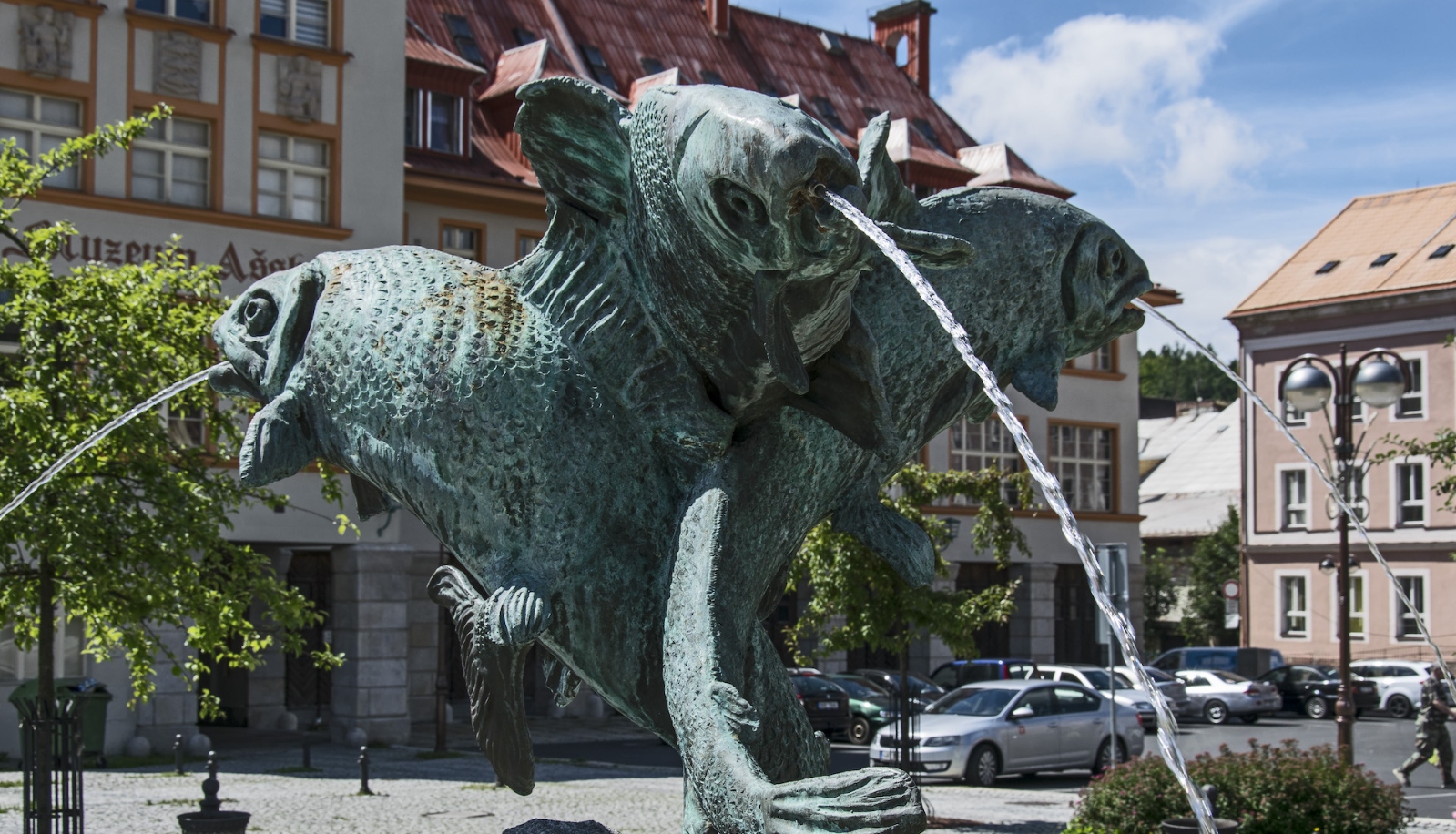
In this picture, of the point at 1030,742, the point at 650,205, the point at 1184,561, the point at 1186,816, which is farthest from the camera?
the point at 1184,561

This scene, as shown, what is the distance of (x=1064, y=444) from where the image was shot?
3991 cm

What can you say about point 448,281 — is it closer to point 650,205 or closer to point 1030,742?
point 650,205

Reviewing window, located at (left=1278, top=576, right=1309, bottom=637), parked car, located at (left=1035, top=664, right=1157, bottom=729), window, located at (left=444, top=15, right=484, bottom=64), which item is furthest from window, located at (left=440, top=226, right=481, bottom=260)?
window, located at (left=1278, top=576, right=1309, bottom=637)

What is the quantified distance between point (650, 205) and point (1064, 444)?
3701 centimetres

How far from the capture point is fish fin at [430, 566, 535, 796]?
157 inches

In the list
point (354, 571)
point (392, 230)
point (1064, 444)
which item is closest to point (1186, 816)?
point (354, 571)

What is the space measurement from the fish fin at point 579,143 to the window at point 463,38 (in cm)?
2927

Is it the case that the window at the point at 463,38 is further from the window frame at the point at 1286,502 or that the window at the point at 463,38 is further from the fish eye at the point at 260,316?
the fish eye at the point at 260,316

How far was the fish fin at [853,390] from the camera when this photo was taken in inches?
160

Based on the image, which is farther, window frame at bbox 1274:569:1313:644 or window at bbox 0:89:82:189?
window frame at bbox 1274:569:1313:644

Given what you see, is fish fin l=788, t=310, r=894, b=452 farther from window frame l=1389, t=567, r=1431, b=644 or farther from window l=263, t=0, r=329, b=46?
window frame l=1389, t=567, r=1431, b=644

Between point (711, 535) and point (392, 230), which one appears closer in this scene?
point (711, 535)

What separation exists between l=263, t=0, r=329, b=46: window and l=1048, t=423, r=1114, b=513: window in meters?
20.4

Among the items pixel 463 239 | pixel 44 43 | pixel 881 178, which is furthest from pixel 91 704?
pixel 881 178
